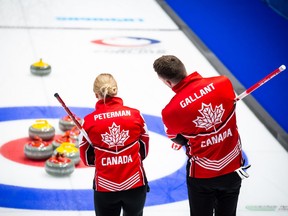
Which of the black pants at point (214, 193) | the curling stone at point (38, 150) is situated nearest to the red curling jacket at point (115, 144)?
the black pants at point (214, 193)

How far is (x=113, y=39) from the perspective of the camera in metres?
11.0

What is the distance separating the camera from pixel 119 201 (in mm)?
4797

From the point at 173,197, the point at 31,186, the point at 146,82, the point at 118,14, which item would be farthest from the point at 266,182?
the point at 118,14

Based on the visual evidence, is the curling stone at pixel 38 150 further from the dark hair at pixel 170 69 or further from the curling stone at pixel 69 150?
the dark hair at pixel 170 69

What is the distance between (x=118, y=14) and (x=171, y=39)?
147 centimetres

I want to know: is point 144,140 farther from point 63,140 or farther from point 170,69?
point 63,140

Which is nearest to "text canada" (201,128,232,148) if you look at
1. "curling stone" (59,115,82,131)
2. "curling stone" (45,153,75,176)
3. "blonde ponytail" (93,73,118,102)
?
"blonde ponytail" (93,73,118,102)

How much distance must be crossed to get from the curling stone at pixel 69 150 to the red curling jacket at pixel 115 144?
6.37 ft

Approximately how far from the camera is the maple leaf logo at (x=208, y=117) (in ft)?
15.1

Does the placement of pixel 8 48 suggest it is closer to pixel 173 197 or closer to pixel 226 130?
pixel 173 197

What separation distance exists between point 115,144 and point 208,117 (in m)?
0.63

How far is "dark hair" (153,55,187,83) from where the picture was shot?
4.58m

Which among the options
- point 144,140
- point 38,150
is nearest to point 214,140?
point 144,140

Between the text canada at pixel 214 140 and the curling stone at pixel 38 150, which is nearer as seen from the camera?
the text canada at pixel 214 140
